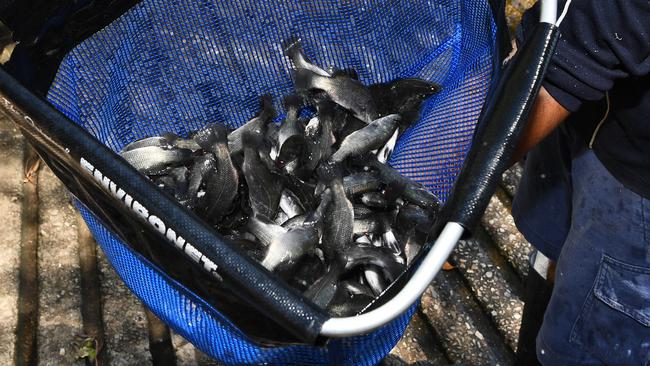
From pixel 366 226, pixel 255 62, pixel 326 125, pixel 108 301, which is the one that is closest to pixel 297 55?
pixel 255 62

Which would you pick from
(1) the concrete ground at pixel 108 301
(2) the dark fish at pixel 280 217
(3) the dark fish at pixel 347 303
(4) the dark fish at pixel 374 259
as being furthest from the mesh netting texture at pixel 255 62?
(1) the concrete ground at pixel 108 301

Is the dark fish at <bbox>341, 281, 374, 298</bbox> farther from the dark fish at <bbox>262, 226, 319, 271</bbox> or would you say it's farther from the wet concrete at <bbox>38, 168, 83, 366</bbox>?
the wet concrete at <bbox>38, 168, 83, 366</bbox>

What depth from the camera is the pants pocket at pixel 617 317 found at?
6.47ft

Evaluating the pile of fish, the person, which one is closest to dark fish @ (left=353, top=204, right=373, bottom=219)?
the pile of fish

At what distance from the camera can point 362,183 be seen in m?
2.34

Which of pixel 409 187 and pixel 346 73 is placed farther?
pixel 346 73

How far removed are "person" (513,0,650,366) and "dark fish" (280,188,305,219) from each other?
786 mm

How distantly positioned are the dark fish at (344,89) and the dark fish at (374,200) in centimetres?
42

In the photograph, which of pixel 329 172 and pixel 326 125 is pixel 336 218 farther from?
pixel 326 125

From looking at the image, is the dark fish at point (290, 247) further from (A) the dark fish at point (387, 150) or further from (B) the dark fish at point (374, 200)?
(A) the dark fish at point (387, 150)

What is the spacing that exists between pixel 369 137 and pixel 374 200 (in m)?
0.30

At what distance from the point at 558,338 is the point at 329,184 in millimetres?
878

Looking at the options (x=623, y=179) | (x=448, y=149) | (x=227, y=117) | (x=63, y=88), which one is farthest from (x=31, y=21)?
(x=623, y=179)

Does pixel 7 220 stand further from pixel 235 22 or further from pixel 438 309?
pixel 438 309
